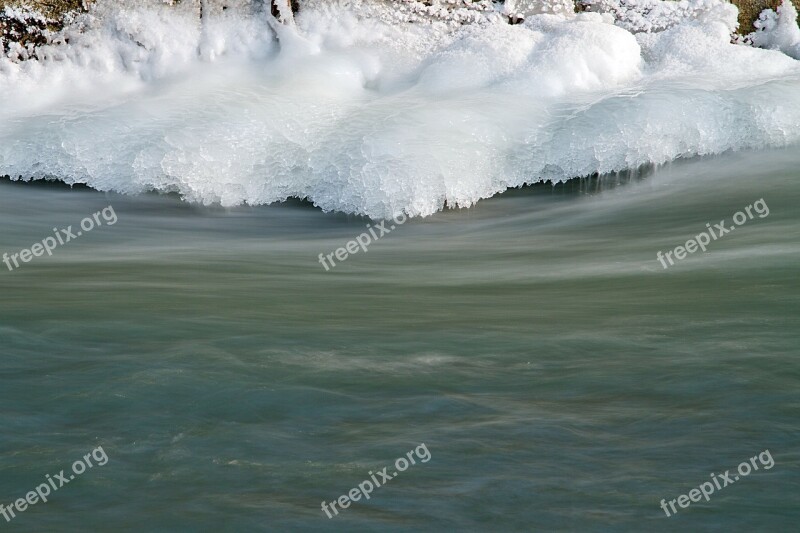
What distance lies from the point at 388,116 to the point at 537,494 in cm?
476

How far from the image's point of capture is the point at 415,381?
3523 millimetres

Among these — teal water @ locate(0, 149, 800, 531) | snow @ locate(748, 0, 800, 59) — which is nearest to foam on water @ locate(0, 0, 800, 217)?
snow @ locate(748, 0, 800, 59)

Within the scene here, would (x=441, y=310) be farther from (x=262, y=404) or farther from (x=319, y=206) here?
(x=319, y=206)

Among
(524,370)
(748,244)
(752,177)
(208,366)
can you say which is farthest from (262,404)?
(752,177)

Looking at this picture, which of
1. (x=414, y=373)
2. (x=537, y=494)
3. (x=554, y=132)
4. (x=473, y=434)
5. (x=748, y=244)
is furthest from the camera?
(x=554, y=132)

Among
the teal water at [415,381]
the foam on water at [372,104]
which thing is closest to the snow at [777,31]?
the foam on water at [372,104]

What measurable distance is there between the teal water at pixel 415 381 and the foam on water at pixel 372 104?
103 centimetres

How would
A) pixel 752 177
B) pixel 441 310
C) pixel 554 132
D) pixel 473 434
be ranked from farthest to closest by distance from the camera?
1. pixel 554 132
2. pixel 752 177
3. pixel 441 310
4. pixel 473 434

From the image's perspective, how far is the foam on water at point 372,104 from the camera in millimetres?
6973

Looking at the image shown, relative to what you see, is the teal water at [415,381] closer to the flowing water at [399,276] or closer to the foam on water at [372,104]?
the flowing water at [399,276]

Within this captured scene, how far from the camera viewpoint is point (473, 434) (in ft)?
10.0

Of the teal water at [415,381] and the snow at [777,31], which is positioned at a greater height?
the snow at [777,31]

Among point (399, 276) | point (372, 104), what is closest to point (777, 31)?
point (372, 104)

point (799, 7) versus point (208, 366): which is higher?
point (799, 7)
